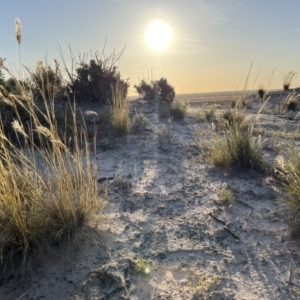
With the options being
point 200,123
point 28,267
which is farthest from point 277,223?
point 200,123

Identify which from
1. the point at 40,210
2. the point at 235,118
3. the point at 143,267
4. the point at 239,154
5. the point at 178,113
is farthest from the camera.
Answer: the point at 178,113

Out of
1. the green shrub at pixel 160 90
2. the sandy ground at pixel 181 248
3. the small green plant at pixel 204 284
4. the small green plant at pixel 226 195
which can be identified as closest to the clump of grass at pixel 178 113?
the green shrub at pixel 160 90

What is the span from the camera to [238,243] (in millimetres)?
2295

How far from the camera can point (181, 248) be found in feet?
7.34

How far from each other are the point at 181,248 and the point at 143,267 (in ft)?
1.15

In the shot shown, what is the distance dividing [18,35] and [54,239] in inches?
51.2

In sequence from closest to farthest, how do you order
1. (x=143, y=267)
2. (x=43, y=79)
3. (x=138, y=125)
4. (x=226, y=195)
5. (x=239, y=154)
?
(x=143, y=267), (x=43, y=79), (x=226, y=195), (x=239, y=154), (x=138, y=125)

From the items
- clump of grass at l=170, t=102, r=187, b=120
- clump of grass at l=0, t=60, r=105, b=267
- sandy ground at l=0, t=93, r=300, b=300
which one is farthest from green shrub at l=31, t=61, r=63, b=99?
clump of grass at l=170, t=102, r=187, b=120

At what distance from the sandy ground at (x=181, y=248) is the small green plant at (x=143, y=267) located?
0.01 metres

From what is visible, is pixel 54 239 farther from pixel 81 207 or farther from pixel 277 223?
pixel 277 223

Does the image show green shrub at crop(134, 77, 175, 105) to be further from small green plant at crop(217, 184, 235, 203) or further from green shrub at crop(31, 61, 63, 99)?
small green plant at crop(217, 184, 235, 203)

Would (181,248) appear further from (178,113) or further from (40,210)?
(178,113)

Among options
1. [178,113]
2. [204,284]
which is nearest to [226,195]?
[204,284]

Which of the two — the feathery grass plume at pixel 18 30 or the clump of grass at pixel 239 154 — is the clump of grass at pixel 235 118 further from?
the feathery grass plume at pixel 18 30
